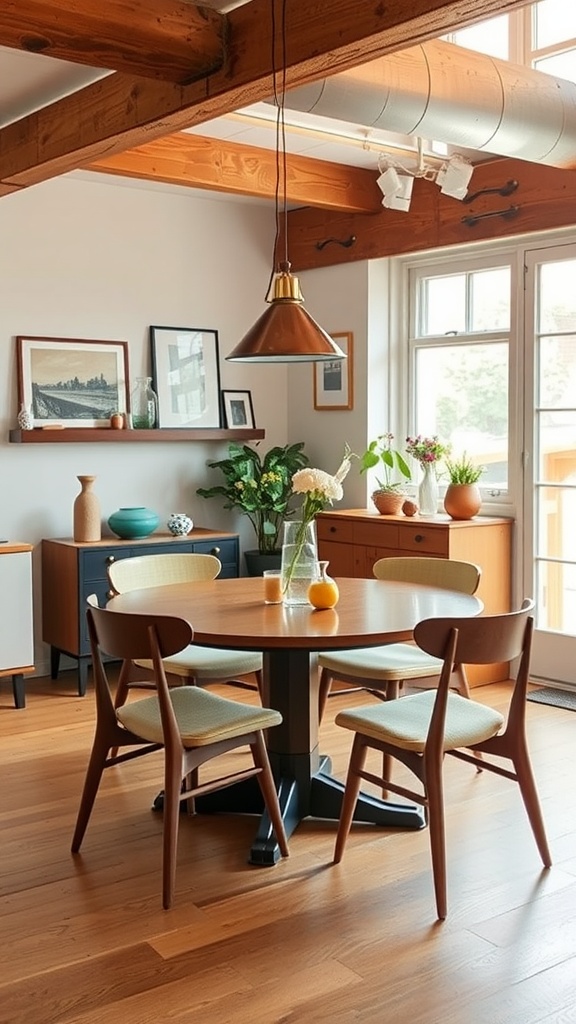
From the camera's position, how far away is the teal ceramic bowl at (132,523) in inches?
217

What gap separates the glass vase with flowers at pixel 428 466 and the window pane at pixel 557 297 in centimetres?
79

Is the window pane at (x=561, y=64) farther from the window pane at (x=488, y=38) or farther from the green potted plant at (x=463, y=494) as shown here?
the green potted plant at (x=463, y=494)

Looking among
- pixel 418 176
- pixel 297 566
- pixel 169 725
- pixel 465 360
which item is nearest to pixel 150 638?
pixel 169 725

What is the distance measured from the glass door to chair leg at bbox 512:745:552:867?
2.14 metres

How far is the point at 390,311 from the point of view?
599 cm

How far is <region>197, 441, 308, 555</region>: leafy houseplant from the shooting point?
5.95m

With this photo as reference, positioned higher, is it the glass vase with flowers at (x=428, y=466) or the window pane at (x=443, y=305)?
the window pane at (x=443, y=305)

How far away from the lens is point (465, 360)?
18.6 ft

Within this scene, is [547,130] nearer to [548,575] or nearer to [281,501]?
[548,575]

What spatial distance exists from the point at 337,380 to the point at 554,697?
224cm

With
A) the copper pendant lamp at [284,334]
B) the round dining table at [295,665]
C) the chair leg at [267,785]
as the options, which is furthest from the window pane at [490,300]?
the chair leg at [267,785]

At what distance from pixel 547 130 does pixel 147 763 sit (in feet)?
9.47

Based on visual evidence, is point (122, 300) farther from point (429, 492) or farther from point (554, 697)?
point (554, 697)

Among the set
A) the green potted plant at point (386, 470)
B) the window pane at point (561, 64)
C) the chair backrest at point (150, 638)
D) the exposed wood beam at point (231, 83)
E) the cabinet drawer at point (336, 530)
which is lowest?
the chair backrest at point (150, 638)
